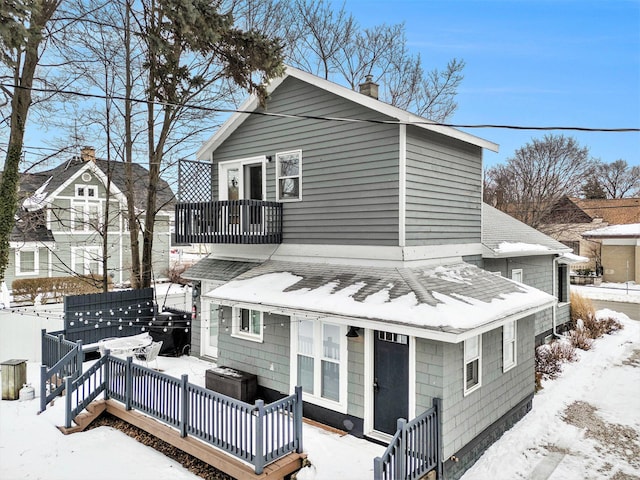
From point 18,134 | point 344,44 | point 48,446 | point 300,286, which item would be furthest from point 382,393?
point 344,44

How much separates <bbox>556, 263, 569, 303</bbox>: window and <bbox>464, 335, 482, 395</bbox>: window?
10.7 m

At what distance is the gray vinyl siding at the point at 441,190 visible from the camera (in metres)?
8.38

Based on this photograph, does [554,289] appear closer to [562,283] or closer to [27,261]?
[562,283]

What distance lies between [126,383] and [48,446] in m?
1.60

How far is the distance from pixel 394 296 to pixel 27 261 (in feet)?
79.2

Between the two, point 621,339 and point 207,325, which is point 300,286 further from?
point 621,339

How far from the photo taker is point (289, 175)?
9992 mm

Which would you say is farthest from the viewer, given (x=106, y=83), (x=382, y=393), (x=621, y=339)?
(x=621, y=339)

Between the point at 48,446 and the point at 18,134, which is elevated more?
the point at 18,134

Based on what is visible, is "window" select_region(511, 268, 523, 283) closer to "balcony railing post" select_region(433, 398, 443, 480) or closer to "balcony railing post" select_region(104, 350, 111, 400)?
"balcony railing post" select_region(433, 398, 443, 480)

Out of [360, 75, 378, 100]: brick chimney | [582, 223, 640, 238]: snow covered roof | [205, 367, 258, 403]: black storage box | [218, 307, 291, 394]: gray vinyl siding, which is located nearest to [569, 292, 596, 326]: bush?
[360, 75, 378, 100]: brick chimney

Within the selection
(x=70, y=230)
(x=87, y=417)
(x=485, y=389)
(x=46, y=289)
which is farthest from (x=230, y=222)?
(x=70, y=230)

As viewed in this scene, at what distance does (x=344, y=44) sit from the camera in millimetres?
20609

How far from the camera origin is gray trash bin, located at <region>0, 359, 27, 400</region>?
954 cm
